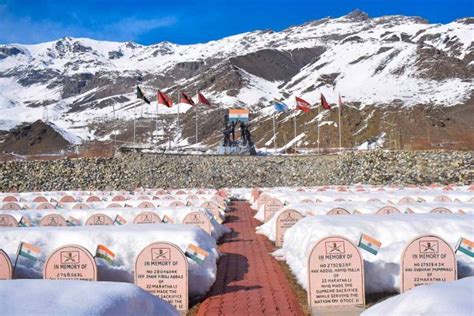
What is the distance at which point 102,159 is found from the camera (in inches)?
2004

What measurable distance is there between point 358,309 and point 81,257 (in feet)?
15.1

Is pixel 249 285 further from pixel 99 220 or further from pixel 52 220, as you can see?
pixel 52 220

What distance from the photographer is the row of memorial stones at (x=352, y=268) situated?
8.85 metres

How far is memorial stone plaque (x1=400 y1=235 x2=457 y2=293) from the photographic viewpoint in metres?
8.83

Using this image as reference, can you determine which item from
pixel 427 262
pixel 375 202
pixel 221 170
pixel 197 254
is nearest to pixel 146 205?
pixel 375 202

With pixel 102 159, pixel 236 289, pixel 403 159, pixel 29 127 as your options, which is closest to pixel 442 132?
pixel 403 159

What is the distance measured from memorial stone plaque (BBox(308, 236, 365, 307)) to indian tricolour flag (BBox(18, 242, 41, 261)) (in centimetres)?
478

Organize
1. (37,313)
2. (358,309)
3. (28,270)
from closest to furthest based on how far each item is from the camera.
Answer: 1. (37,313)
2. (358,309)
3. (28,270)

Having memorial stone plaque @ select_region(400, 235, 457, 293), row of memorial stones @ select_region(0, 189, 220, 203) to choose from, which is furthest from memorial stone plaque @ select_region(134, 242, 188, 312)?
row of memorial stones @ select_region(0, 189, 220, 203)

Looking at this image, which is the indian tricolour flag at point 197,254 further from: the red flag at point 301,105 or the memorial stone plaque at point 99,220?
the red flag at point 301,105

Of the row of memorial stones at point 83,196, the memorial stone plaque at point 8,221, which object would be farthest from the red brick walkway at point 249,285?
the row of memorial stones at point 83,196

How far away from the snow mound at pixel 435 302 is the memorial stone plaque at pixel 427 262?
13.2 ft

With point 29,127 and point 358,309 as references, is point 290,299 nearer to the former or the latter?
point 358,309

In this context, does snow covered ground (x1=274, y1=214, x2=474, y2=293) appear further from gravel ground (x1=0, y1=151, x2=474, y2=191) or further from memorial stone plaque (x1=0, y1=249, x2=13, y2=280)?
gravel ground (x1=0, y1=151, x2=474, y2=191)
